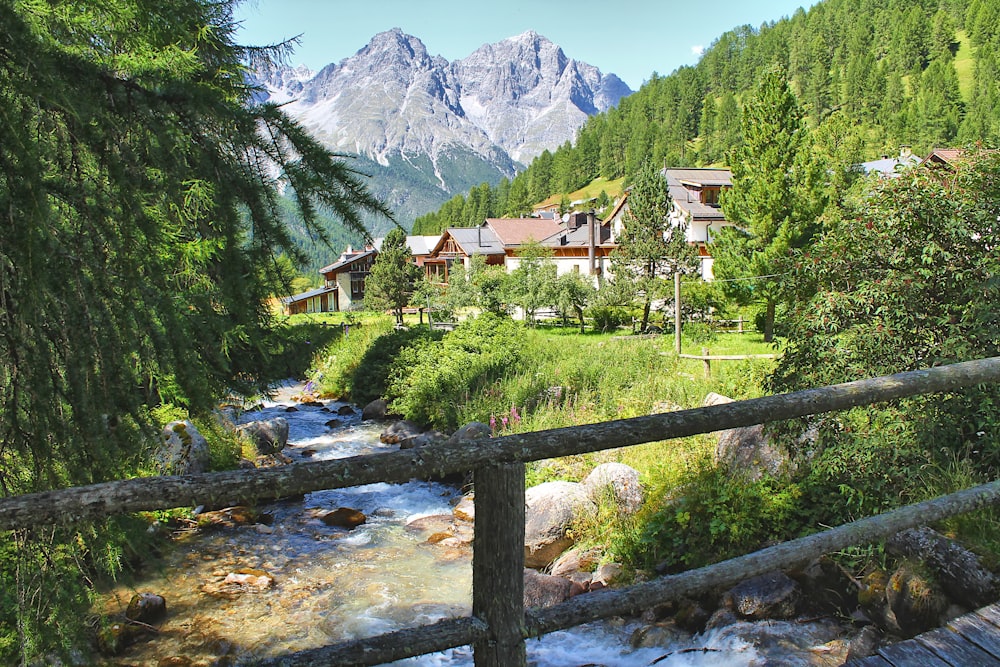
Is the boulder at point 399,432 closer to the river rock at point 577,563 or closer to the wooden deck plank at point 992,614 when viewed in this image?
the river rock at point 577,563

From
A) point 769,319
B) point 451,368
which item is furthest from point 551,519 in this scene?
point 769,319

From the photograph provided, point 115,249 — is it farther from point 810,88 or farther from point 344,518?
point 810,88

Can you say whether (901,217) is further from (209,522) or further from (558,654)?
(209,522)

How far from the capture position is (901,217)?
A: 5.78 m

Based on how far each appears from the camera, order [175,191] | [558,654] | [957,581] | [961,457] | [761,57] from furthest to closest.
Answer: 1. [761,57]
2. [558,654]
3. [961,457]
4. [957,581]
5. [175,191]

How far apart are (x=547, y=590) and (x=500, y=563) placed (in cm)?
514

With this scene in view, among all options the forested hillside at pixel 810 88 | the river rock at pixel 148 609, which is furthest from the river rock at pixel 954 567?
the forested hillside at pixel 810 88

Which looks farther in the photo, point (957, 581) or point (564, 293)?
point (564, 293)

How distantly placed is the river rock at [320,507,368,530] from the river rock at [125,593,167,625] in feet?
9.29

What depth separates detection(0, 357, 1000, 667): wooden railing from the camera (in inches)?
57.2

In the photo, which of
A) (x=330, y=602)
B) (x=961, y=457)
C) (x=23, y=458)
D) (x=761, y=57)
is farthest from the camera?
(x=761, y=57)

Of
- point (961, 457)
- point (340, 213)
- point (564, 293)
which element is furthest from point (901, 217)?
point (564, 293)

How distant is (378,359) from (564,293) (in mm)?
12636

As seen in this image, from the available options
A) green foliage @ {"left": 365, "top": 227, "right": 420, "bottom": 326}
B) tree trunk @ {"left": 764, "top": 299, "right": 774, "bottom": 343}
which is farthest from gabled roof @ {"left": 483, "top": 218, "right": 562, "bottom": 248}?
tree trunk @ {"left": 764, "top": 299, "right": 774, "bottom": 343}
